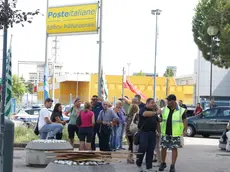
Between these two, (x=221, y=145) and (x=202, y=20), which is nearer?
(x=221, y=145)

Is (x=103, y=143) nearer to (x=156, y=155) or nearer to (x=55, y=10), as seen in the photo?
(x=156, y=155)

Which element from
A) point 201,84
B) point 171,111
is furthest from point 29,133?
point 201,84

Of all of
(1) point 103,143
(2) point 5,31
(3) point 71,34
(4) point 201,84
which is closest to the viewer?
(2) point 5,31

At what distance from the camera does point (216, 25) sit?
37.8 meters

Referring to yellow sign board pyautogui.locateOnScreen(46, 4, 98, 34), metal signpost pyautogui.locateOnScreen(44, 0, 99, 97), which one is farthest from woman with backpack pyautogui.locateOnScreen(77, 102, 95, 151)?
yellow sign board pyautogui.locateOnScreen(46, 4, 98, 34)

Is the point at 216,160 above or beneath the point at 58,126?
beneath

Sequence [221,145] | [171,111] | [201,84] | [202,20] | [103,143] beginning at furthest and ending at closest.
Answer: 1. [201,84]
2. [202,20]
3. [221,145]
4. [103,143]
5. [171,111]

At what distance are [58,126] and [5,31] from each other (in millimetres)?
4887

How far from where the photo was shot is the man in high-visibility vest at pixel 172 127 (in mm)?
12383

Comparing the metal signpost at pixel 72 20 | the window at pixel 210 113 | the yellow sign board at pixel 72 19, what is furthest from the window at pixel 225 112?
the yellow sign board at pixel 72 19

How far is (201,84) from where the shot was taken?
74.8 meters

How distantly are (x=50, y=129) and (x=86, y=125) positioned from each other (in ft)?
3.40

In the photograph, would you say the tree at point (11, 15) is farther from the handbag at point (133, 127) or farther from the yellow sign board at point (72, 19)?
the yellow sign board at point (72, 19)

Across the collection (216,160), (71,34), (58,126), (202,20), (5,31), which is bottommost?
(216,160)
